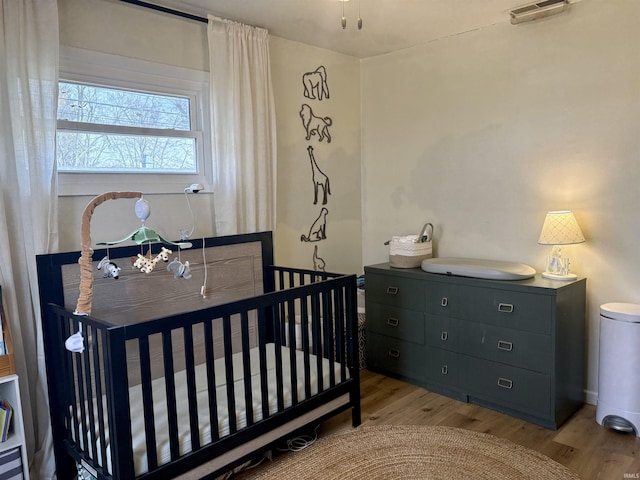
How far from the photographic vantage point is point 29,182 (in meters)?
2.07

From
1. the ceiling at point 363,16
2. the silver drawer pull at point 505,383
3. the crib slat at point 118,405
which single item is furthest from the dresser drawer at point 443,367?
the ceiling at point 363,16

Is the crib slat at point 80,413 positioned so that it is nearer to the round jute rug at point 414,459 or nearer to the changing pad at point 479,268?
the round jute rug at point 414,459

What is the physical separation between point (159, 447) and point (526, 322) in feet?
6.37

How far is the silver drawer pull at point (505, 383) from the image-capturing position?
8.71ft

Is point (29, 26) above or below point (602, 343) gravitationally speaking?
above

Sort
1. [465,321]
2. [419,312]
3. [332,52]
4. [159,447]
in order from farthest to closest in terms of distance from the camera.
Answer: [332,52] → [419,312] → [465,321] → [159,447]

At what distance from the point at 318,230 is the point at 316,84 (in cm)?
108

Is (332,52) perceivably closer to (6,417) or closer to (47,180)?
(47,180)

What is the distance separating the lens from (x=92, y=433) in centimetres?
180

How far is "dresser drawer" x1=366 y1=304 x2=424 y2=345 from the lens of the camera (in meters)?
3.04

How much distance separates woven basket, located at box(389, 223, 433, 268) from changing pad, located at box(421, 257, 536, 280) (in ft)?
0.27

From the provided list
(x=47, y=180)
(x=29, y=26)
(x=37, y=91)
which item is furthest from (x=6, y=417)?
(x=29, y=26)

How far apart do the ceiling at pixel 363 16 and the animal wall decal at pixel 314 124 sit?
0.48 m

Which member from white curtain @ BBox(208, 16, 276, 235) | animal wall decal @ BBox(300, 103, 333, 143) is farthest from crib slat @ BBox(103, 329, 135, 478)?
animal wall decal @ BBox(300, 103, 333, 143)
